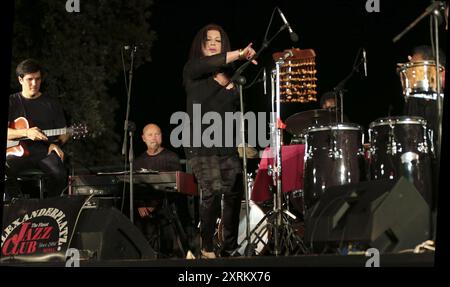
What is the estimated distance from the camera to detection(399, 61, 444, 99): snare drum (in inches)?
198

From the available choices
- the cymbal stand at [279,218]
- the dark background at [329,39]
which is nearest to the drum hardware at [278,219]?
the cymbal stand at [279,218]

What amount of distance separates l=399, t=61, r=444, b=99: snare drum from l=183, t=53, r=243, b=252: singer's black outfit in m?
1.35

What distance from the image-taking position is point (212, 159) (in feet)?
17.4

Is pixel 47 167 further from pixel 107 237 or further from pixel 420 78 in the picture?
pixel 420 78

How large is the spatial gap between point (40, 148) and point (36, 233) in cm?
140

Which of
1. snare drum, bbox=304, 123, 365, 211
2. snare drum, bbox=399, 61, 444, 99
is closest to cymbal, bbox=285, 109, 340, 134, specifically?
snare drum, bbox=304, 123, 365, 211

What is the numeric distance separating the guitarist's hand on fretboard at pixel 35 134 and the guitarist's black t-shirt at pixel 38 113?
118mm

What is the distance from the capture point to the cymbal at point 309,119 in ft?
21.8

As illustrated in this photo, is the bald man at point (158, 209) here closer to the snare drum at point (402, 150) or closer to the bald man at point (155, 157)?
the bald man at point (155, 157)

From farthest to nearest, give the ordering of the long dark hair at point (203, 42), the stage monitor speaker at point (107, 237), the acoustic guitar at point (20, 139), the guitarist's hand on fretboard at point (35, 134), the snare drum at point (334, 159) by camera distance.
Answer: the acoustic guitar at point (20, 139) < the guitarist's hand on fretboard at point (35, 134) < the long dark hair at point (203, 42) < the snare drum at point (334, 159) < the stage monitor speaker at point (107, 237)

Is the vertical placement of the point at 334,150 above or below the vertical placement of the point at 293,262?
above

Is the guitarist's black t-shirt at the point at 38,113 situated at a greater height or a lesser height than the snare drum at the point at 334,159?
greater

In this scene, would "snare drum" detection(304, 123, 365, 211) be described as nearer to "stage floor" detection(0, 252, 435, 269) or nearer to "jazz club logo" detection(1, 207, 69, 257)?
"stage floor" detection(0, 252, 435, 269)

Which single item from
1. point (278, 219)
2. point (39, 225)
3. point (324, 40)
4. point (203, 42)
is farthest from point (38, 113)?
point (324, 40)
